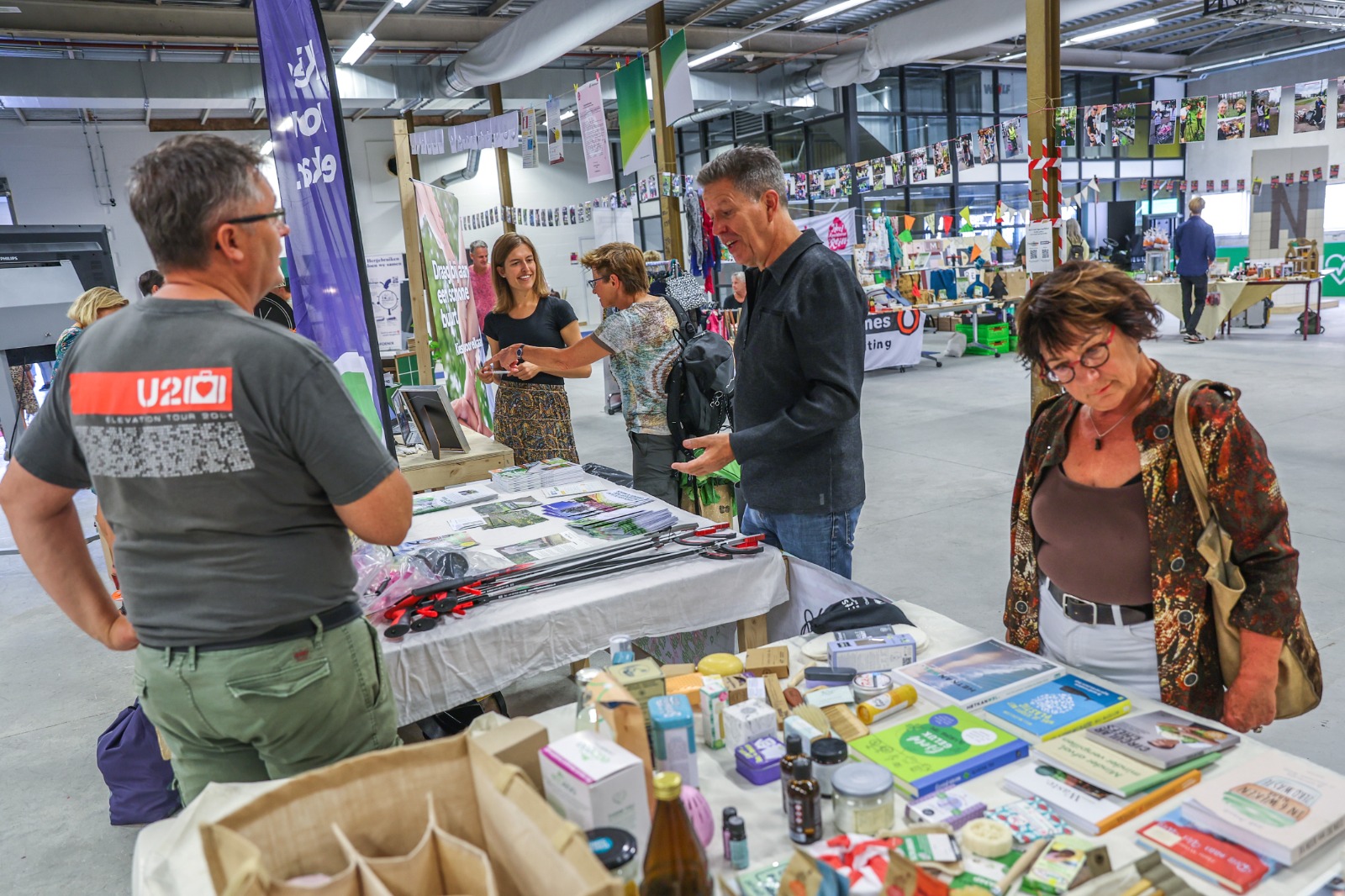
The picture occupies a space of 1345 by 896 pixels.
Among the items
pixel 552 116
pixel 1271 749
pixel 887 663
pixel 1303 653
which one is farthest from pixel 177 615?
pixel 552 116

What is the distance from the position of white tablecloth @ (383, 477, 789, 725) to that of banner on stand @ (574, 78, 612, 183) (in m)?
4.97

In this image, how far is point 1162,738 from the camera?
1354 millimetres

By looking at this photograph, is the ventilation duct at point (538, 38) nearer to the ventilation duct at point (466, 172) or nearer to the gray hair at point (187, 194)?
the ventilation duct at point (466, 172)

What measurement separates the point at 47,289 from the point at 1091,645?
6.11 metres

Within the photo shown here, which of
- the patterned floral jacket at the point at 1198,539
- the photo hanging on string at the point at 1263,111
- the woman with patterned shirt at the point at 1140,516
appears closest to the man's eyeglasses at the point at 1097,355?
the woman with patterned shirt at the point at 1140,516

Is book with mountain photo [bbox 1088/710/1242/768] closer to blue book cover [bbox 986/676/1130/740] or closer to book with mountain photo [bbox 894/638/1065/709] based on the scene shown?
blue book cover [bbox 986/676/1130/740]

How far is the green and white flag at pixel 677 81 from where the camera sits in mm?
6145

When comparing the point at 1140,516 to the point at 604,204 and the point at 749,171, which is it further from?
the point at 604,204

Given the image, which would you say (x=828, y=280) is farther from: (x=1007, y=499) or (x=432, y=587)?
(x=1007, y=499)

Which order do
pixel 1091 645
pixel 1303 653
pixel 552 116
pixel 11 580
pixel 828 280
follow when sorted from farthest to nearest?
pixel 552 116 → pixel 11 580 → pixel 828 280 → pixel 1091 645 → pixel 1303 653

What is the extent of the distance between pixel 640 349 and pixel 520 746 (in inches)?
99.1

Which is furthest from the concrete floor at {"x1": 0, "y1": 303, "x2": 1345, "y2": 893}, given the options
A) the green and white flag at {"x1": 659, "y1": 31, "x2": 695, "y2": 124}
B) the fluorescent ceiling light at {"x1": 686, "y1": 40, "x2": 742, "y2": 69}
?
the fluorescent ceiling light at {"x1": 686, "y1": 40, "x2": 742, "y2": 69}

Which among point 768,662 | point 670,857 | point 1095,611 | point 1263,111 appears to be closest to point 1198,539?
point 1095,611

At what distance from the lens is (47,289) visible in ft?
18.2
